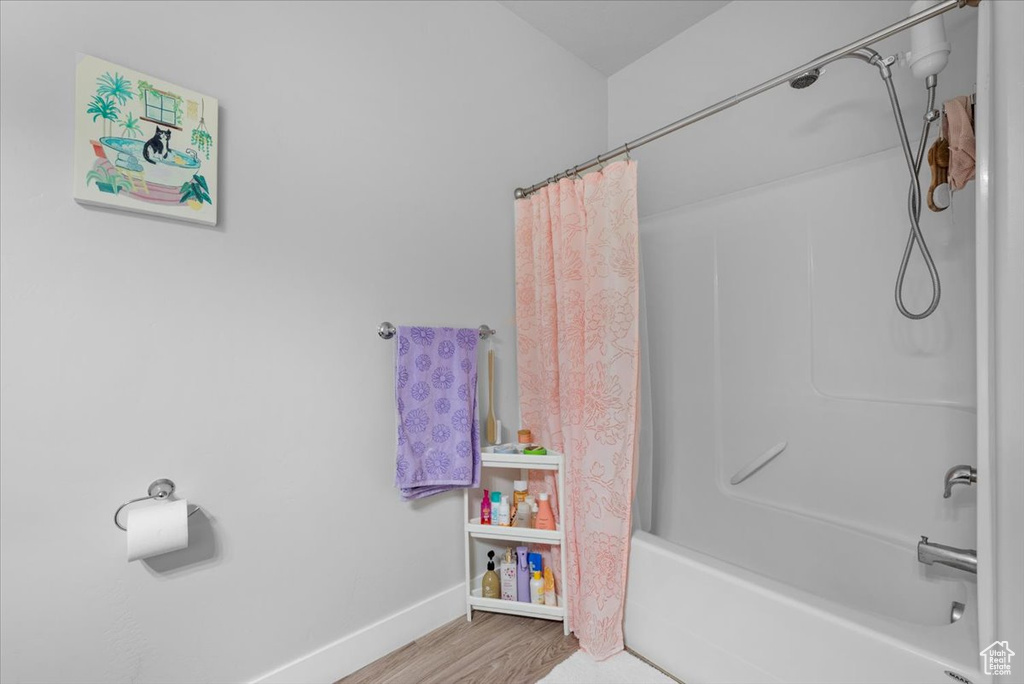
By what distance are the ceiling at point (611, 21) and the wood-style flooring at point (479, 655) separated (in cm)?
258

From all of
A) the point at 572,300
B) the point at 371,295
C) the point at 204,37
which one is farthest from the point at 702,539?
the point at 204,37

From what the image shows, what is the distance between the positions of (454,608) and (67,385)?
1.43 m

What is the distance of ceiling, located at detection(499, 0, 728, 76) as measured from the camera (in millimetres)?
1980

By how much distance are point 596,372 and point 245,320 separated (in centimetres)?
111

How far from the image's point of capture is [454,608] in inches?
69.0

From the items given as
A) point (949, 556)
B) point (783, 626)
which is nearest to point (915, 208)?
point (949, 556)

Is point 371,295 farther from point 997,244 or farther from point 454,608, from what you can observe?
point 997,244

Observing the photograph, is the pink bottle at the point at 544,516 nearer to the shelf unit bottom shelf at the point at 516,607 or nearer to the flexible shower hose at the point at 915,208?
the shelf unit bottom shelf at the point at 516,607

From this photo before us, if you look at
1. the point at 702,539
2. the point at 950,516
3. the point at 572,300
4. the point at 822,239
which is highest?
the point at 822,239

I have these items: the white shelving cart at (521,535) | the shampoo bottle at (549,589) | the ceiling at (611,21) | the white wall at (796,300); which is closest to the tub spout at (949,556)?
the white wall at (796,300)

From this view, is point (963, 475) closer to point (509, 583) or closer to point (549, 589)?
point (549, 589)

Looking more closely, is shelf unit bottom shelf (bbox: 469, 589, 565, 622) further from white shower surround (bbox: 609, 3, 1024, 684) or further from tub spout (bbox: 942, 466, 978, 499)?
tub spout (bbox: 942, 466, 978, 499)

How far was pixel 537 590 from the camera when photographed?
1.71 meters

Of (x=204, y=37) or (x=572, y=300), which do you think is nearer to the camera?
(x=204, y=37)
